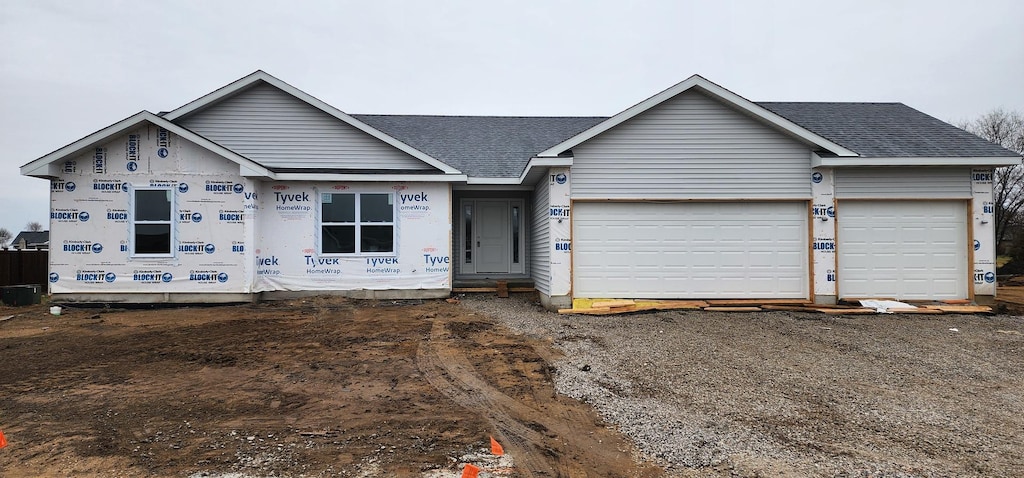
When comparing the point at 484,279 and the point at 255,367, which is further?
the point at 484,279

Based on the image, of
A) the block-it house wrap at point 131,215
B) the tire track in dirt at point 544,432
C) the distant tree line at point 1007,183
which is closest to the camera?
the tire track in dirt at point 544,432

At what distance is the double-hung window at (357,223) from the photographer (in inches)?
443

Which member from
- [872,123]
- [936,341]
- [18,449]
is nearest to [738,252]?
[936,341]

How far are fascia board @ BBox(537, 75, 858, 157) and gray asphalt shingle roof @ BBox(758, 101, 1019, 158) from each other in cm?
83

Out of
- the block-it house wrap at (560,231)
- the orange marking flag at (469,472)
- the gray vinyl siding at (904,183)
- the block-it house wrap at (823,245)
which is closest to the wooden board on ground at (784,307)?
the block-it house wrap at (823,245)

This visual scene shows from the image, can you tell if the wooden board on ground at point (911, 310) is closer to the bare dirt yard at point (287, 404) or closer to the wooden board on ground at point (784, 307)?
the wooden board on ground at point (784, 307)

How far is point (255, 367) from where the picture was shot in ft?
19.1

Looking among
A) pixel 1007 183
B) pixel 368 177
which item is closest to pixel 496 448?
pixel 368 177

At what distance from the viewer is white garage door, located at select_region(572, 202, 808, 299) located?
33.2 ft

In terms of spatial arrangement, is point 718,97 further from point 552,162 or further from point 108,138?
point 108,138

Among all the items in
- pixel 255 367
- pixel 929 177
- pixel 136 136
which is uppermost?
pixel 136 136

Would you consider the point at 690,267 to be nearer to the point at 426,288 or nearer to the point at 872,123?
the point at 426,288

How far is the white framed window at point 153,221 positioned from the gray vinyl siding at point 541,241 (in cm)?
830

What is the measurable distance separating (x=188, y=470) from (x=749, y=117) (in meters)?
10.9
